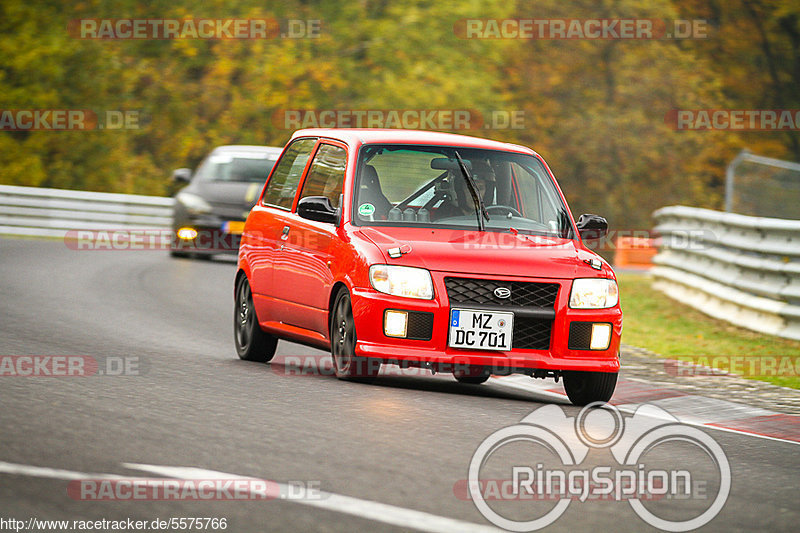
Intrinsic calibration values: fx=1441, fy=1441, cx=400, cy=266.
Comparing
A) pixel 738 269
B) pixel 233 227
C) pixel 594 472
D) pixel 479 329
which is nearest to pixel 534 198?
pixel 479 329

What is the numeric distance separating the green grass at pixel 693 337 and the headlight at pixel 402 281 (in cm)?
378

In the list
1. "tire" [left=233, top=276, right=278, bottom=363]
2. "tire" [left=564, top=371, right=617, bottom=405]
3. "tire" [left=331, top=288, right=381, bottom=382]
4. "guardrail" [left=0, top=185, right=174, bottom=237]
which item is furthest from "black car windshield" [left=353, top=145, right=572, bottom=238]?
"guardrail" [left=0, top=185, right=174, bottom=237]

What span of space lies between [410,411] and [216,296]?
31.2ft

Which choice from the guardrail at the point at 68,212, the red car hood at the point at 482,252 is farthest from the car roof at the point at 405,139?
the guardrail at the point at 68,212

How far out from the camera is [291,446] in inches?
286

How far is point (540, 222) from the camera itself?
1065 cm

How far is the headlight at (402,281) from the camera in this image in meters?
9.41

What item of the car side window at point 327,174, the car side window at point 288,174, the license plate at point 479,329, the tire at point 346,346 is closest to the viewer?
the license plate at point 479,329

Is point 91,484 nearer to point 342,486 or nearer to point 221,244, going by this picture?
point 342,486

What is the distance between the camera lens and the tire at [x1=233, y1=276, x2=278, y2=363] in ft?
37.7

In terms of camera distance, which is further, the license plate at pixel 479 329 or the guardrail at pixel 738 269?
the guardrail at pixel 738 269

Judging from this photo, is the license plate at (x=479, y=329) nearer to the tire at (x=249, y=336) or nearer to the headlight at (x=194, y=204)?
the tire at (x=249, y=336)

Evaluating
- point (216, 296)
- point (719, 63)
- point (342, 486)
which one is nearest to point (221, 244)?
point (216, 296)

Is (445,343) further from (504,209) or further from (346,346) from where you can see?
(504,209)
